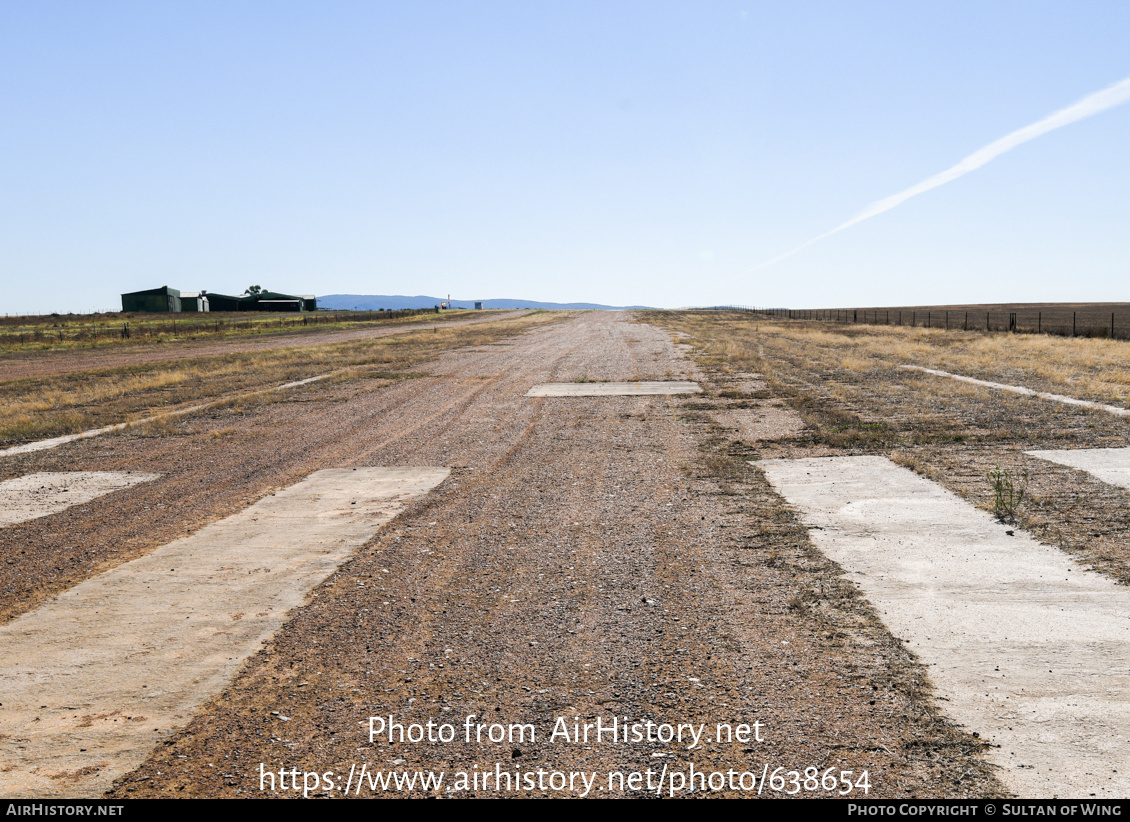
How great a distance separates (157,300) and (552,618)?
126 meters

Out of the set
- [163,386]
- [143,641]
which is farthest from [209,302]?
[143,641]

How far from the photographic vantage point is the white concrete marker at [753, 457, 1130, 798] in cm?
322

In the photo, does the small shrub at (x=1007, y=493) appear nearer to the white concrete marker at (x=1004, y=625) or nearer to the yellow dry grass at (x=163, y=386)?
the white concrete marker at (x=1004, y=625)

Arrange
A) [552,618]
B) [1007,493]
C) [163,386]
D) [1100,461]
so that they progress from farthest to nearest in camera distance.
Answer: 1. [163,386]
2. [1100,461]
3. [1007,493]
4. [552,618]

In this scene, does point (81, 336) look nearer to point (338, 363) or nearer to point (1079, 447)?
point (338, 363)

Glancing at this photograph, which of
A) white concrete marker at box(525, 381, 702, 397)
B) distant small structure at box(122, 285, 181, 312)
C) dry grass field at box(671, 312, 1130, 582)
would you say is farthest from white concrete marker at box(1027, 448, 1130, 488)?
distant small structure at box(122, 285, 181, 312)

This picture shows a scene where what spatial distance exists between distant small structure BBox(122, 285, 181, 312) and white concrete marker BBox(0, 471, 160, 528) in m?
118

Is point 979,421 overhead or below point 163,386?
below

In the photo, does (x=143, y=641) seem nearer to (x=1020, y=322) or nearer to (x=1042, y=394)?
(x=1042, y=394)

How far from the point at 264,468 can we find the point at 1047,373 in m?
19.3

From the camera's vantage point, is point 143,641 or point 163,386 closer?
point 143,641

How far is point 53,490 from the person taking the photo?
866cm

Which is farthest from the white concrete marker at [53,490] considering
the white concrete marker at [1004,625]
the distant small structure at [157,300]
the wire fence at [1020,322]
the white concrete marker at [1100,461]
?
the distant small structure at [157,300]

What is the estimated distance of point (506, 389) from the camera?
1806 cm
